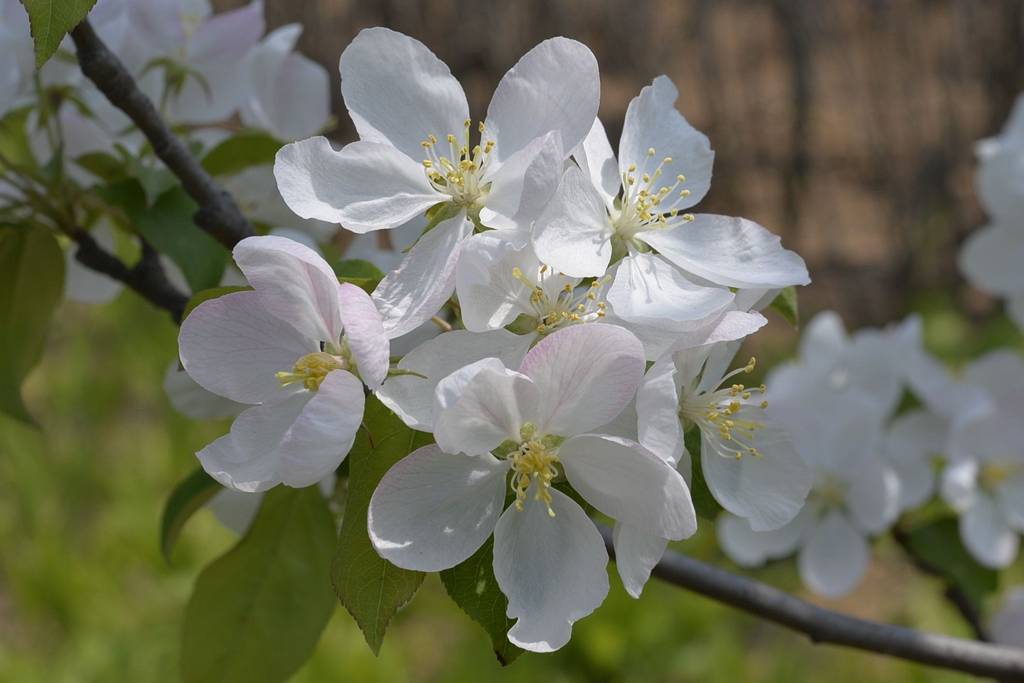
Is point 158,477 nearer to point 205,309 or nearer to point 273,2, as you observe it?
point 273,2

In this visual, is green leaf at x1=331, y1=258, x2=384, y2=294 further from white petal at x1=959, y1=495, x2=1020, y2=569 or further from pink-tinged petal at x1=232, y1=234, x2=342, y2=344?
white petal at x1=959, y1=495, x2=1020, y2=569


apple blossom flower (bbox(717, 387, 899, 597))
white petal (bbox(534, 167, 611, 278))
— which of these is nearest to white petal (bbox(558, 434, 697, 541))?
white petal (bbox(534, 167, 611, 278))

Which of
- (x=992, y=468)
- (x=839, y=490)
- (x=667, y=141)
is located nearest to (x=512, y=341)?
(x=667, y=141)

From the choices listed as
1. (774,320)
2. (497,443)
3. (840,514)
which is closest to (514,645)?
(497,443)

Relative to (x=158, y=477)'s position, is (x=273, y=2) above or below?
above

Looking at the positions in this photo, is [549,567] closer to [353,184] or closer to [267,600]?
[353,184]

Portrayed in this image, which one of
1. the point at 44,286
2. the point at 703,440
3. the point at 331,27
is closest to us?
the point at 703,440

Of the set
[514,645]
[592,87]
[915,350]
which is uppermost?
[592,87]

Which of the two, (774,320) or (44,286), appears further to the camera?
(774,320)
